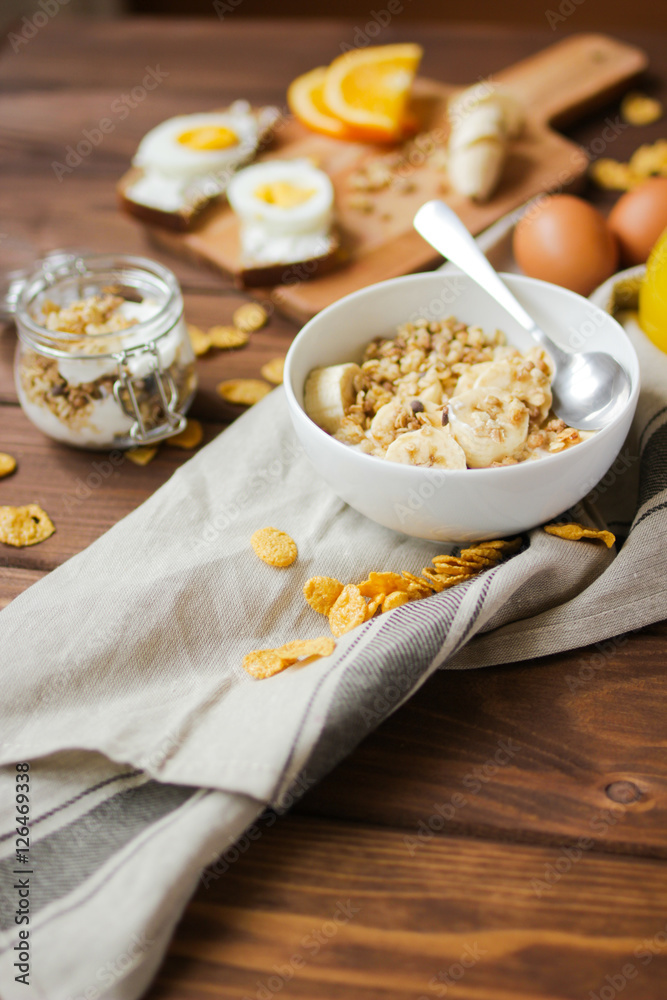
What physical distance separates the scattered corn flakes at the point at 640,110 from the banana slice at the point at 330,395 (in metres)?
1.27

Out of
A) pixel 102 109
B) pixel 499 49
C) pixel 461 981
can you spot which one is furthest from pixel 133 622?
pixel 499 49

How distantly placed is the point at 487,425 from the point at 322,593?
0.26 meters

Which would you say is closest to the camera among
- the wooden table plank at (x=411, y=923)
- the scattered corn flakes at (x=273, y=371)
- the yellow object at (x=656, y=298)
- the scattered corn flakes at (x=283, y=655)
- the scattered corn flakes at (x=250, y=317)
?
the wooden table plank at (x=411, y=923)

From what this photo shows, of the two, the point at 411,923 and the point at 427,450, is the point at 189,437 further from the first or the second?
the point at 411,923

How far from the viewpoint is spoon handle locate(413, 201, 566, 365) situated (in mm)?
1043

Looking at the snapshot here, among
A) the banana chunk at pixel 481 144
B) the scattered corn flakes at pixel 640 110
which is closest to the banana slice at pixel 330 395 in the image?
the banana chunk at pixel 481 144

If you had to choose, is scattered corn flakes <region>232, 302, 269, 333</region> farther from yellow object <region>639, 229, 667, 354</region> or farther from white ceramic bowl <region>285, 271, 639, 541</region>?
yellow object <region>639, 229, 667, 354</region>

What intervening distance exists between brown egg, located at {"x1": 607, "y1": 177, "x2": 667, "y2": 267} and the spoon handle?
0.36 meters

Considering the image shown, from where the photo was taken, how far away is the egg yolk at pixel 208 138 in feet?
5.43

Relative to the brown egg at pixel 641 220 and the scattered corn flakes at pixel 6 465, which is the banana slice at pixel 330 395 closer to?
the scattered corn flakes at pixel 6 465

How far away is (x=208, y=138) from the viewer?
5.47 ft

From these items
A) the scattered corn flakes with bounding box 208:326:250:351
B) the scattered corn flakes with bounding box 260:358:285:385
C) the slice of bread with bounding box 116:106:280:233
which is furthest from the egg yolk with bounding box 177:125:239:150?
the scattered corn flakes with bounding box 260:358:285:385

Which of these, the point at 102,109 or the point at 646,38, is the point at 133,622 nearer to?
the point at 102,109

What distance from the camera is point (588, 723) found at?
81 cm
